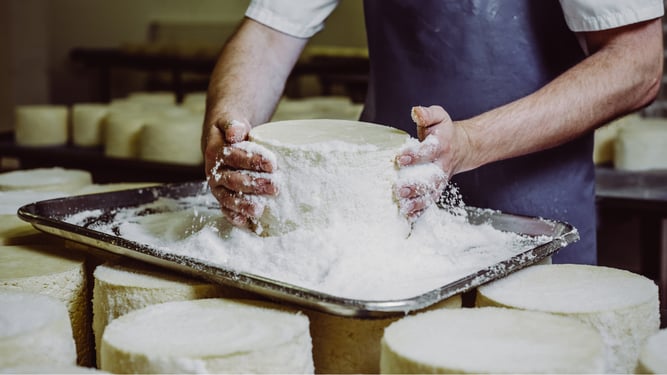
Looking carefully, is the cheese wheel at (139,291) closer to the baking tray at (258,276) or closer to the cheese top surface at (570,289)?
the baking tray at (258,276)

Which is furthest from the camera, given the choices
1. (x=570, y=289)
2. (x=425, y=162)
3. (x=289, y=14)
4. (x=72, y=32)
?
(x=72, y=32)

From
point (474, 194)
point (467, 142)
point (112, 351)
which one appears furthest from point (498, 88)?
point (112, 351)

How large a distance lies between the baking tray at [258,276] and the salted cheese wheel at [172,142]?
1478mm

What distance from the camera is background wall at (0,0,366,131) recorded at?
6645 mm

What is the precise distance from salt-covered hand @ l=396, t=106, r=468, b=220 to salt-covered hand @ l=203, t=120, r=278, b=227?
0.24 metres

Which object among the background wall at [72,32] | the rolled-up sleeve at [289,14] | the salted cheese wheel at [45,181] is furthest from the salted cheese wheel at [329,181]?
the background wall at [72,32]

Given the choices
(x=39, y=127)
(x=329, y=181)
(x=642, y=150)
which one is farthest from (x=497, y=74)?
(x=39, y=127)

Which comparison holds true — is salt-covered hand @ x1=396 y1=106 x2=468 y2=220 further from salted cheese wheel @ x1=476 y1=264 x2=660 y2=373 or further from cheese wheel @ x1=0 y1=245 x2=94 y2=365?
cheese wheel @ x1=0 y1=245 x2=94 y2=365

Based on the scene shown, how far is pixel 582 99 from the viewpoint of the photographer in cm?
168

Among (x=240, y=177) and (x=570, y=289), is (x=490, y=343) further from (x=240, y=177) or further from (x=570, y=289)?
(x=240, y=177)

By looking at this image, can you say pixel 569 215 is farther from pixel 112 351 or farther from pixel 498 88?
pixel 112 351

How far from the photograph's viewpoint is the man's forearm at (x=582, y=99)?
5.37 feet

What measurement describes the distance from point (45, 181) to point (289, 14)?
0.85 metres

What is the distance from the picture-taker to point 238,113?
1.97 m
